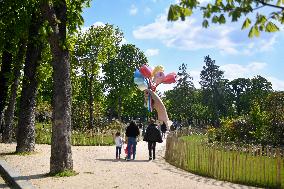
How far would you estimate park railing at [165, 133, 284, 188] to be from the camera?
13008mm

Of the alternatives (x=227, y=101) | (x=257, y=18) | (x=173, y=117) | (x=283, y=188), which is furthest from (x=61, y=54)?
(x=227, y=101)

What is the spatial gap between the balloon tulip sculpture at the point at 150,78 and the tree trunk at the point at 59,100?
71.2 feet

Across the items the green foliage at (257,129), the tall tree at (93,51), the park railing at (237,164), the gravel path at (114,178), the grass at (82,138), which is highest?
the tall tree at (93,51)

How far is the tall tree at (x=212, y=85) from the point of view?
114 meters

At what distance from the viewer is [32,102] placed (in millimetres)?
19641

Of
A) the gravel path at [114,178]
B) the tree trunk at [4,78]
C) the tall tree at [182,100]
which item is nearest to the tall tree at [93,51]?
the tree trunk at [4,78]

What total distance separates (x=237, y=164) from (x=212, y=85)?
343 ft

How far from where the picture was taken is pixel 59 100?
44.2 feet

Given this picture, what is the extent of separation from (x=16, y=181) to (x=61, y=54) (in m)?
3.95

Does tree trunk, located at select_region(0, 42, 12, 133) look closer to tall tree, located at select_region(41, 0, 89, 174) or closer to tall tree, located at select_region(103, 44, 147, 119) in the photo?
tall tree, located at select_region(41, 0, 89, 174)

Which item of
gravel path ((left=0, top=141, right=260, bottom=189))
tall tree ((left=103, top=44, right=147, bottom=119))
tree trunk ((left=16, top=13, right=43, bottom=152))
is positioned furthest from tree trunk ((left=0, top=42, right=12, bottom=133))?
tall tree ((left=103, top=44, right=147, bottom=119))

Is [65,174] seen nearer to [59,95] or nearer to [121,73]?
[59,95]

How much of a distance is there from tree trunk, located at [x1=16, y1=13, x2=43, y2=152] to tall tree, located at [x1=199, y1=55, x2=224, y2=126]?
3796 inches

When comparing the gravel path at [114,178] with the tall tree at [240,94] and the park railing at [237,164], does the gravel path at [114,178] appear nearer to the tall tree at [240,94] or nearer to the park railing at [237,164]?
the park railing at [237,164]
